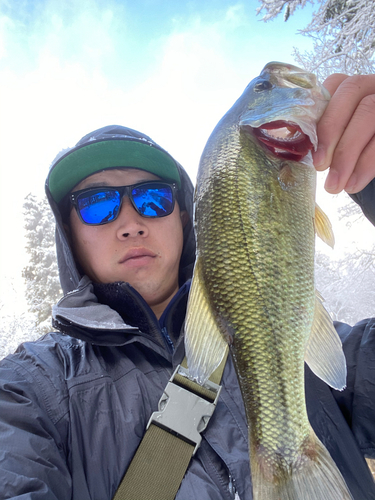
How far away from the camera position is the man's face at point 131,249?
2.21 metres

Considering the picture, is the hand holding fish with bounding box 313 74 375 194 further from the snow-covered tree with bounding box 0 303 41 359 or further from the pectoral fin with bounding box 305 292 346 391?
the snow-covered tree with bounding box 0 303 41 359

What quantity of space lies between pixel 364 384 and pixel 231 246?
1215 millimetres

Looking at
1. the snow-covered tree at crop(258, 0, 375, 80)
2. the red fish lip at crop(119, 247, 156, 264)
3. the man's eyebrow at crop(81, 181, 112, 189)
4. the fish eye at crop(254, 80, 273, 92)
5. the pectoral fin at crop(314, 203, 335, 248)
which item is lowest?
the red fish lip at crop(119, 247, 156, 264)

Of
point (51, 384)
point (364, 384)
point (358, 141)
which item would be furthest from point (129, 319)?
point (358, 141)

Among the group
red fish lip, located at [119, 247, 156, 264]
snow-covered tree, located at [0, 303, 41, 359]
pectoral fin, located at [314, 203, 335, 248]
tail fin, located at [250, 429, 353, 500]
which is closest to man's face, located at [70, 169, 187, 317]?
red fish lip, located at [119, 247, 156, 264]

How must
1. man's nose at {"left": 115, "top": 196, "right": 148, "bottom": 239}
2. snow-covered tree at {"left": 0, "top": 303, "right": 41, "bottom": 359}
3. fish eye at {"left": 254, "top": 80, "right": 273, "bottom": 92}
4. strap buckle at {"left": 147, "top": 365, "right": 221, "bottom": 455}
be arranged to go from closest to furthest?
1. fish eye at {"left": 254, "top": 80, "right": 273, "bottom": 92}
2. strap buckle at {"left": 147, "top": 365, "right": 221, "bottom": 455}
3. man's nose at {"left": 115, "top": 196, "right": 148, "bottom": 239}
4. snow-covered tree at {"left": 0, "top": 303, "right": 41, "bottom": 359}

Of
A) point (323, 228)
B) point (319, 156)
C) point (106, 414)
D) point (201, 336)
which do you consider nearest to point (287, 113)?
point (319, 156)

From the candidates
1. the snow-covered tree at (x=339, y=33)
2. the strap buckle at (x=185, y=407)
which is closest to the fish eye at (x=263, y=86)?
the strap buckle at (x=185, y=407)

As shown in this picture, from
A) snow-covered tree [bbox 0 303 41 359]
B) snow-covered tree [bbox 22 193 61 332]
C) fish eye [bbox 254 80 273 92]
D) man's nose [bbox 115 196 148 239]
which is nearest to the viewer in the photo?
fish eye [bbox 254 80 273 92]

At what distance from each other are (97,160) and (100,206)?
427mm

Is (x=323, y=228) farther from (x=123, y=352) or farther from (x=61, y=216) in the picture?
(x=61, y=216)

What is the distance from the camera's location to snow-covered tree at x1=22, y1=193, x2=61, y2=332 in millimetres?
14195

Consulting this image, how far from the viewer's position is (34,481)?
1.08 m

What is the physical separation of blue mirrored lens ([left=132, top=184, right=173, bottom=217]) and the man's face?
5cm
